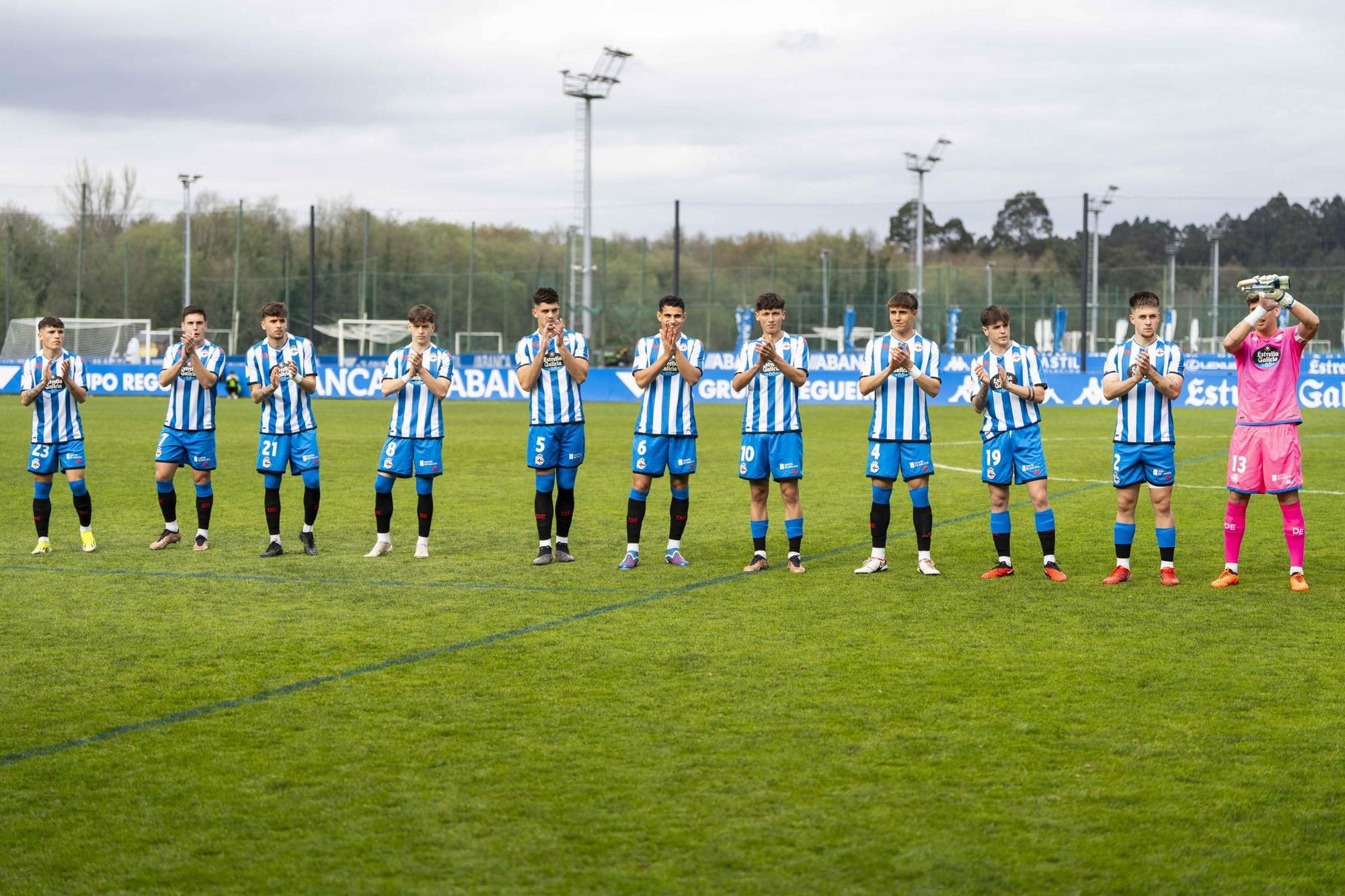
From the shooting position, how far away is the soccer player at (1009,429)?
926cm

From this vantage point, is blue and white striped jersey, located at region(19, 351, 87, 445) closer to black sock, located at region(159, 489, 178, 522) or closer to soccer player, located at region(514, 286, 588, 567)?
black sock, located at region(159, 489, 178, 522)

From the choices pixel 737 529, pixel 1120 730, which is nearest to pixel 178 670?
pixel 1120 730

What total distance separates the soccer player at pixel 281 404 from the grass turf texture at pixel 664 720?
0.68 m

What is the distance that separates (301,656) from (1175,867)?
4395 mm

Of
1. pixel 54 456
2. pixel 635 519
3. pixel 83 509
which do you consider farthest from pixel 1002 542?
pixel 54 456

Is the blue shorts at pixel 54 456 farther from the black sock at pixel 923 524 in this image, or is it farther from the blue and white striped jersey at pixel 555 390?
the black sock at pixel 923 524

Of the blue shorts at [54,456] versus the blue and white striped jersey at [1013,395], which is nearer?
the blue and white striped jersey at [1013,395]

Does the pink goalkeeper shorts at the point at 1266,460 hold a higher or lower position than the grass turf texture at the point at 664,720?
higher

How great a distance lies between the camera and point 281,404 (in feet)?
33.9

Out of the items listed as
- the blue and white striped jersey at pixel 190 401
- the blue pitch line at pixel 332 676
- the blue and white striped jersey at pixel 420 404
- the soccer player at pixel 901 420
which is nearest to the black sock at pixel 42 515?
the blue pitch line at pixel 332 676

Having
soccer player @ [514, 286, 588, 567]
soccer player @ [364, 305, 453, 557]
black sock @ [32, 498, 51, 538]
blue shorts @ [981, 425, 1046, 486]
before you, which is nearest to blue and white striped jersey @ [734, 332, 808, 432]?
soccer player @ [514, 286, 588, 567]

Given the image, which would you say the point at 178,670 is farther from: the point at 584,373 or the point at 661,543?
the point at 661,543

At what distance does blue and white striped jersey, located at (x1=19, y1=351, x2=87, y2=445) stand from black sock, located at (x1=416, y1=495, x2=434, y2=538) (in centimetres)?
261

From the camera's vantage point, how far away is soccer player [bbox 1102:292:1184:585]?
8.89m
